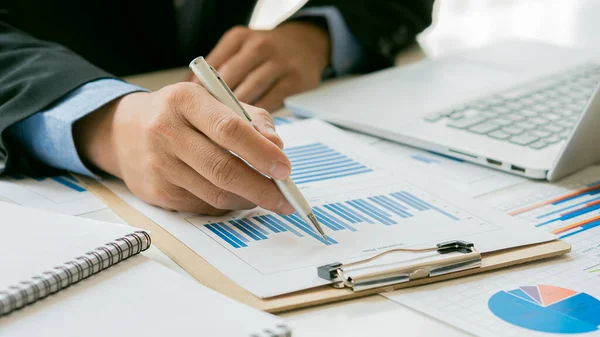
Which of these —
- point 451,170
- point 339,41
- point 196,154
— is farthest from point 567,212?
point 339,41

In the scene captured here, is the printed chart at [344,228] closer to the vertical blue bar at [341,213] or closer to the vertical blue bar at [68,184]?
the vertical blue bar at [341,213]

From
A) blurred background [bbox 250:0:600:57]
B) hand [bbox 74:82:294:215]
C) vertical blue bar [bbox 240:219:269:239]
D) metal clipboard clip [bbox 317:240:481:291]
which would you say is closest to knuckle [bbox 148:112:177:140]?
hand [bbox 74:82:294:215]

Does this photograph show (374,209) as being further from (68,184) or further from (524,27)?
(524,27)

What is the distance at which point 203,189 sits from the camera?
62 centimetres

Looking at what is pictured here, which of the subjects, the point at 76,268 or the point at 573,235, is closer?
the point at 76,268

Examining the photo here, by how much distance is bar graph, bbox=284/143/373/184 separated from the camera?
2.37ft

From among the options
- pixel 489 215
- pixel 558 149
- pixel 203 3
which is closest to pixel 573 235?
pixel 489 215

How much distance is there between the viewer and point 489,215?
63cm

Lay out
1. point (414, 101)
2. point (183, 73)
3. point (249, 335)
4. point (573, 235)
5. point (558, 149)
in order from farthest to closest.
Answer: point (183, 73), point (414, 101), point (558, 149), point (573, 235), point (249, 335)

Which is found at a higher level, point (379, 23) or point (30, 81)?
point (379, 23)

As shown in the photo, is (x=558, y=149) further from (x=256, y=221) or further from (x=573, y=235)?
(x=256, y=221)

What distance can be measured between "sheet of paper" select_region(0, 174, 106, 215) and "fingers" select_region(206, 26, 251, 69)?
328mm

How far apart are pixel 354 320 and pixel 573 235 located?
0.82 ft

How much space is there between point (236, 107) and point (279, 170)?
3.2 inches
